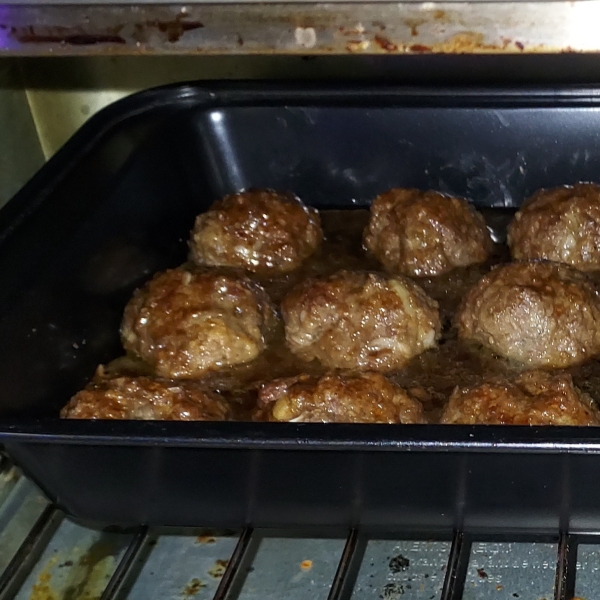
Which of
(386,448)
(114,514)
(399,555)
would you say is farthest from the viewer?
(399,555)

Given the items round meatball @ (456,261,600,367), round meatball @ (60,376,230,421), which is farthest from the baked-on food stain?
round meatball @ (456,261,600,367)

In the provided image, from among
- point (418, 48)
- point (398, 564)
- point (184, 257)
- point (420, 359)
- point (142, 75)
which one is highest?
point (418, 48)

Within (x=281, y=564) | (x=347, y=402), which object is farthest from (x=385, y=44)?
(x=281, y=564)

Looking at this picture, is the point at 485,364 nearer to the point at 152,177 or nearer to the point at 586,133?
the point at 586,133

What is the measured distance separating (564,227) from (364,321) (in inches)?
19.5

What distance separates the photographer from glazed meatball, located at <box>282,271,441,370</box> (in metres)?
1.81

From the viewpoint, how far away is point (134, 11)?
3.70 ft

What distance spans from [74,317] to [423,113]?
0.91 m

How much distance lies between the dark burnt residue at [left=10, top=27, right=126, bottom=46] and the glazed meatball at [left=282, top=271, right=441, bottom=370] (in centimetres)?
81

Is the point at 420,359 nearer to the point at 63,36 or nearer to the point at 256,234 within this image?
the point at 256,234

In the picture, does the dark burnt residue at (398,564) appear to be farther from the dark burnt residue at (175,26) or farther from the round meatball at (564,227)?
the dark burnt residue at (175,26)

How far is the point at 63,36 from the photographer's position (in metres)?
1.16

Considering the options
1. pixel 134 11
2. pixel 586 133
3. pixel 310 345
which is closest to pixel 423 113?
pixel 586 133

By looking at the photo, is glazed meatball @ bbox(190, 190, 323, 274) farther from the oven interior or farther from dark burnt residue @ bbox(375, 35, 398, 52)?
dark burnt residue @ bbox(375, 35, 398, 52)
